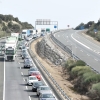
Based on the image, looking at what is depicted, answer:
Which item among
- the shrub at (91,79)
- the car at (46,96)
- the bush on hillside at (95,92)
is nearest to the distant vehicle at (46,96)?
the car at (46,96)

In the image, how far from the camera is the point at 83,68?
55844 mm

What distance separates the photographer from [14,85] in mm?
47844

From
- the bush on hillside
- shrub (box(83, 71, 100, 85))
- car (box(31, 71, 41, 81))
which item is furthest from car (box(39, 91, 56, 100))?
car (box(31, 71, 41, 81))

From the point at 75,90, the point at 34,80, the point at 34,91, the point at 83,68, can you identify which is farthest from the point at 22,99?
the point at 83,68

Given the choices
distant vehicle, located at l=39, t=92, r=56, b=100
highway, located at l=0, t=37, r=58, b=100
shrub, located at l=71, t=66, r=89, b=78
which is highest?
distant vehicle, located at l=39, t=92, r=56, b=100

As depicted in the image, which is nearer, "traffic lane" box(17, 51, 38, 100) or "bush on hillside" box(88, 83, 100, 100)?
"traffic lane" box(17, 51, 38, 100)

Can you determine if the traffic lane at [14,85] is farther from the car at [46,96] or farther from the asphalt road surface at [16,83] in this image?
the car at [46,96]

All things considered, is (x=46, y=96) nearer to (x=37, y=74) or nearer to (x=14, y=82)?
(x=14, y=82)

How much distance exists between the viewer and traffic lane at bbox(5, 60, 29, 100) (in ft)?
132

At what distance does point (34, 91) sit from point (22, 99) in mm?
4343

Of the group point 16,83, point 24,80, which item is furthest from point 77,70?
point 16,83

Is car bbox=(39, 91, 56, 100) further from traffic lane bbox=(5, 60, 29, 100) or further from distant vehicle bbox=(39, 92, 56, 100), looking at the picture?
traffic lane bbox=(5, 60, 29, 100)

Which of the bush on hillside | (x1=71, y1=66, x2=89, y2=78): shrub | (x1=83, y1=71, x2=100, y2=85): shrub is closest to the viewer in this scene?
the bush on hillside

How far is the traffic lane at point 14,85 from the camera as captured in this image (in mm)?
40312
